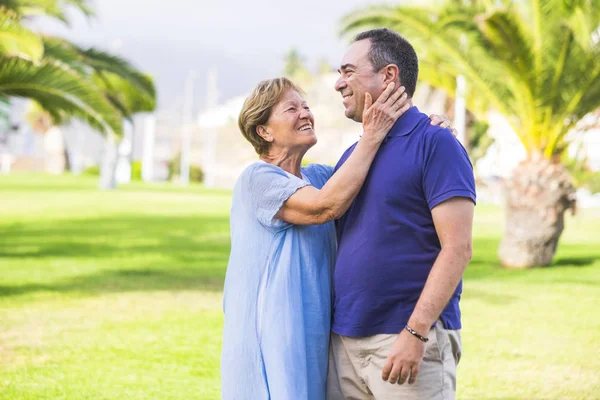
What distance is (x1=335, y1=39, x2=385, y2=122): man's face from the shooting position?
3287 mm

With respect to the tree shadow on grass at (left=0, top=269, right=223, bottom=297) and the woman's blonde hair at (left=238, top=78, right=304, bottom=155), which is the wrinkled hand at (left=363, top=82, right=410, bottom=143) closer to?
the woman's blonde hair at (left=238, top=78, right=304, bottom=155)

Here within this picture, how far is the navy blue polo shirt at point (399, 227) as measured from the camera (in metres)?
3.11

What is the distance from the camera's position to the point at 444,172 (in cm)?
305

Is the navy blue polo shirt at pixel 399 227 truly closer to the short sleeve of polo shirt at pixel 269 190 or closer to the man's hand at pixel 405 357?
the man's hand at pixel 405 357

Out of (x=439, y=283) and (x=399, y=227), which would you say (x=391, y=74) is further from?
(x=439, y=283)

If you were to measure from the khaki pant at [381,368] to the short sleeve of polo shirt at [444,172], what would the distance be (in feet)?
1.60

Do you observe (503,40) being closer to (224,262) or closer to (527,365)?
(224,262)

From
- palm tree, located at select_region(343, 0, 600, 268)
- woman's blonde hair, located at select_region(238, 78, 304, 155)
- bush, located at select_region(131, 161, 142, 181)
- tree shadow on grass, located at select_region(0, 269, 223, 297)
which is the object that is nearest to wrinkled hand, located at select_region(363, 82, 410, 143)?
woman's blonde hair, located at select_region(238, 78, 304, 155)

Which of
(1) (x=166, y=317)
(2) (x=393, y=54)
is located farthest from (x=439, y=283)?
(1) (x=166, y=317)

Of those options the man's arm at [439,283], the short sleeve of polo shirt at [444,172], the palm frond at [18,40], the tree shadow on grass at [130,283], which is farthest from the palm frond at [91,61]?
the man's arm at [439,283]

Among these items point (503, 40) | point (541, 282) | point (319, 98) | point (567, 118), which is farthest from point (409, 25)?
point (319, 98)

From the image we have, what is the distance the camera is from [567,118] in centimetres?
1553

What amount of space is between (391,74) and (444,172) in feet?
1.49

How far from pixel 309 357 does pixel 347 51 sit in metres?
1.18
